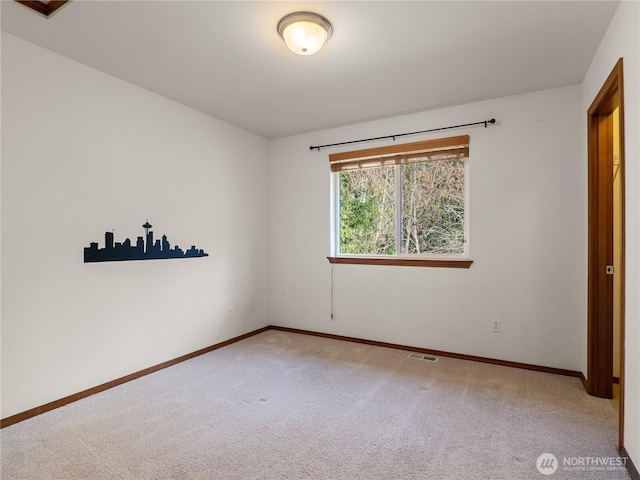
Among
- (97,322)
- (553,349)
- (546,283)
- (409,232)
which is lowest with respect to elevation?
(553,349)

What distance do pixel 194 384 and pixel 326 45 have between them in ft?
9.24

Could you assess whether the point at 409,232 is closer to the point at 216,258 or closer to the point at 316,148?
the point at 316,148

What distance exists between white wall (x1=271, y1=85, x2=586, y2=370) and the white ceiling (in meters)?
0.31

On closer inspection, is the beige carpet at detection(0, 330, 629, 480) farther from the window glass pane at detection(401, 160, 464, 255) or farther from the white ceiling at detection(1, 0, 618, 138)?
the white ceiling at detection(1, 0, 618, 138)

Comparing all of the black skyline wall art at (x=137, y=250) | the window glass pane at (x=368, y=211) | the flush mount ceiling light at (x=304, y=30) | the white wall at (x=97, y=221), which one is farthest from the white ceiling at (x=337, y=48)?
the black skyline wall art at (x=137, y=250)

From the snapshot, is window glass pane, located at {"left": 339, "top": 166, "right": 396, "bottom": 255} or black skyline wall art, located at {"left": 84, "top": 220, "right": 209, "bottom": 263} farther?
window glass pane, located at {"left": 339, "top": 166, "right": 396, "bottom": 255}

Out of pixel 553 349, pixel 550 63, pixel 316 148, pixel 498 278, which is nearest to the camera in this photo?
pixel 550 63

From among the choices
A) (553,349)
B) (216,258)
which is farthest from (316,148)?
(553,349)

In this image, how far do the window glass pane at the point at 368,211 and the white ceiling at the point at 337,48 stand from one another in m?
0.91

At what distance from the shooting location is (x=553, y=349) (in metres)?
3.12

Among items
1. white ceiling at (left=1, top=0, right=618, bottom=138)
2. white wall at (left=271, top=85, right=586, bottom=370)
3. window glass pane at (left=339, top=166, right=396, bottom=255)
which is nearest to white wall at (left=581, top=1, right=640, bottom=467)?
white ceiling at (left=1, top=0, right=618, bottom=138)

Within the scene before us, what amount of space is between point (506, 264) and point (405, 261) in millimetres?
967

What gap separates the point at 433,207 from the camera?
148 inches

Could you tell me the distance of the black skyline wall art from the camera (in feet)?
9.09
